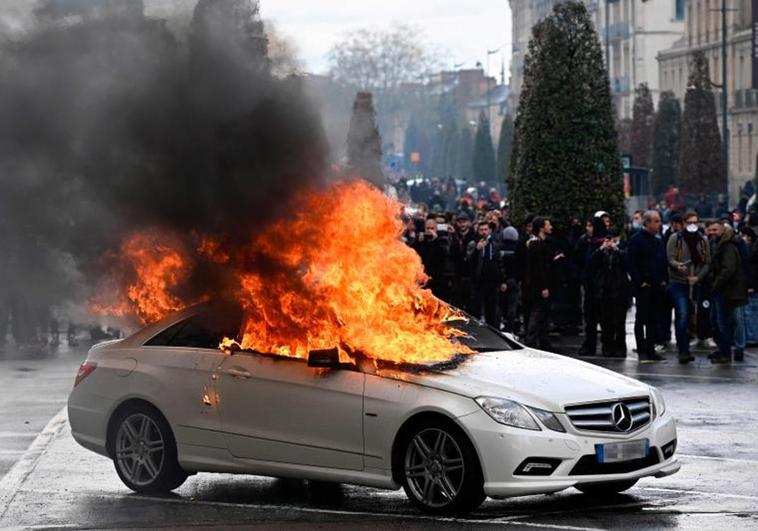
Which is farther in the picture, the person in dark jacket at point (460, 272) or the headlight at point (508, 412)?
the person in dark jacket at point (460, 272)

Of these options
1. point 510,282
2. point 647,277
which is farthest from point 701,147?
point 647,277

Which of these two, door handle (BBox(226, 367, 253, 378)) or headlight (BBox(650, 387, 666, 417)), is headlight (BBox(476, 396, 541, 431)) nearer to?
headlight (BBox(650, 387, 666, 417))

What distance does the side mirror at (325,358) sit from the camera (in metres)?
11.8

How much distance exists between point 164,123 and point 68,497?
9.26ft

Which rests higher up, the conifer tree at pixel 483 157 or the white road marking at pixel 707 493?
the conifer tree at pixel 483 157

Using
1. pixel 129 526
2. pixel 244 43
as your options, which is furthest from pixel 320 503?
pixel 244 43

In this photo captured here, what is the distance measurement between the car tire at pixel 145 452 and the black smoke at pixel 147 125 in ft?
4.54

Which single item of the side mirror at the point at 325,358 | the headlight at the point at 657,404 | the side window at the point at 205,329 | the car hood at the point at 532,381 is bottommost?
the headlight at the point at 657,404

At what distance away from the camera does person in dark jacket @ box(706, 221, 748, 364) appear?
21.7 m

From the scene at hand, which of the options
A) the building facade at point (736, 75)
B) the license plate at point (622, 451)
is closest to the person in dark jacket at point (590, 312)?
the license plate at point (622, 451)

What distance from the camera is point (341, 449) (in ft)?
38.4

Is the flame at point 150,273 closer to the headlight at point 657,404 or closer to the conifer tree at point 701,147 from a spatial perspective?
the headlight at point 657,404

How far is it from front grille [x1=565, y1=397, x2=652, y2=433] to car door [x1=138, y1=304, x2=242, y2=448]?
8.12 ft

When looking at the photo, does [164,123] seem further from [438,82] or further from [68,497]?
[438,82]
